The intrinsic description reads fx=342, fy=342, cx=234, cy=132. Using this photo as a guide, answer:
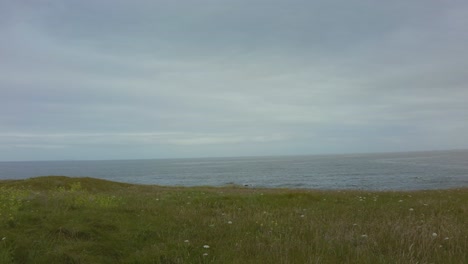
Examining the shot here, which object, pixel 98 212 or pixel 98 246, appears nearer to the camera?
pixel 98 246

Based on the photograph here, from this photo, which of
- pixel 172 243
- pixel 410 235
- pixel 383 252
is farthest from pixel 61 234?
pixel 410 235

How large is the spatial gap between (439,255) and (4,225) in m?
10.0

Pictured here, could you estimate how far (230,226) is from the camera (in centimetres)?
956

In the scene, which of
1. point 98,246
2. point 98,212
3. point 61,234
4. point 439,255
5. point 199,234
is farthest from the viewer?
point 98,212

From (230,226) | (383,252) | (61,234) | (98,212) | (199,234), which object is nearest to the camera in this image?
(383,252)

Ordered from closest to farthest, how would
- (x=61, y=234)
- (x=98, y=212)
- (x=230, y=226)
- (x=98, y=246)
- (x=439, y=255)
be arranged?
(x=439, y=255), (x=98, y=246), (x=61, y=234), (x=230, y=226), (x=98, y=212)

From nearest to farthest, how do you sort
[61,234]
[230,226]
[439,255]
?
[439,255]
[61,234]
[230,226]

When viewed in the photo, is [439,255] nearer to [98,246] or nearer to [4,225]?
[98,246]

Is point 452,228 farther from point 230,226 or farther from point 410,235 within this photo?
point 230,226

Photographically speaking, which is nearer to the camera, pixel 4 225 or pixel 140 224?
pixel 4 225

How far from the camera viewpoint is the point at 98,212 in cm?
1104

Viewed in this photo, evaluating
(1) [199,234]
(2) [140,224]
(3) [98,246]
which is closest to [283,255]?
(1) [199,234]

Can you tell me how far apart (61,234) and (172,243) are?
8.94ft

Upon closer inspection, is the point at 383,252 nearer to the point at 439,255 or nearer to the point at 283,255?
the point at 439,255
